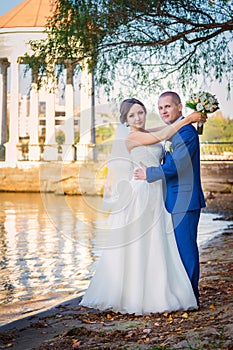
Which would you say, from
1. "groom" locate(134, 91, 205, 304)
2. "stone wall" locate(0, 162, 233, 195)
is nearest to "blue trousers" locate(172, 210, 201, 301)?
"groom" locate(134, 91, 205, 304)

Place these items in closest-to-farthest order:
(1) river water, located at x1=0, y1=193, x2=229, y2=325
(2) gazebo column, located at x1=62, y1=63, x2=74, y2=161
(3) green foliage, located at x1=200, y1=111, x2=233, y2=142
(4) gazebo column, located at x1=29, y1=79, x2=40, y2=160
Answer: (1) river water, located at x1=0, y1=193, x2=229, y2=325, (2) gazebo column, located at x1=62, y1=63, x2=74, y2=161, (4) gazebo column, located at x1=29, y1=79, x2=40, y2=160, (3) green foliage, located at x1=200, y1=111, x2=233, y2=142

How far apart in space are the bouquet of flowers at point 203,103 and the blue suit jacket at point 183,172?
18cm

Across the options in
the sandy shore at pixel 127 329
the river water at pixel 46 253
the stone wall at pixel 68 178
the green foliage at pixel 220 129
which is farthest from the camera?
the green foliage at pixel 220 129

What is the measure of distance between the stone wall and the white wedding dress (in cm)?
1893

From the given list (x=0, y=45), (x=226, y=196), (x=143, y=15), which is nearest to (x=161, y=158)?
Answer: (x=143, y=15)

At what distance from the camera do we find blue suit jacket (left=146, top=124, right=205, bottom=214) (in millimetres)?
5613

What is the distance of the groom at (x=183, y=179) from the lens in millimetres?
5621

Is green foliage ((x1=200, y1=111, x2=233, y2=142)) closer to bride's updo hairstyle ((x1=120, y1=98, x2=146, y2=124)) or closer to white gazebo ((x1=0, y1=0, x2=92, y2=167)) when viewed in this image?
white gazebo ((x1=0, y1=0, x2=92, y2=167))

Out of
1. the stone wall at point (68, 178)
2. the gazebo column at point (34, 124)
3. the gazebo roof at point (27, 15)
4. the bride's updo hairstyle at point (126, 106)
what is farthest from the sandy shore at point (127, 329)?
the gazebo roof at point (27, 15)

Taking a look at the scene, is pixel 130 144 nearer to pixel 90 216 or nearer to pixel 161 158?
pixel 161 158

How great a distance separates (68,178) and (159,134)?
2264 cm

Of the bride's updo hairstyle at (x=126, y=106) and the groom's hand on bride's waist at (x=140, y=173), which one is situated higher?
the bride's updo hairstyle at (x=126, y=106)

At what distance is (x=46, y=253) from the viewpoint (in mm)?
11031

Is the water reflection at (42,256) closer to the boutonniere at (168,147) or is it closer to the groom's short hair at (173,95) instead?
the boutonniere at (168,147)
